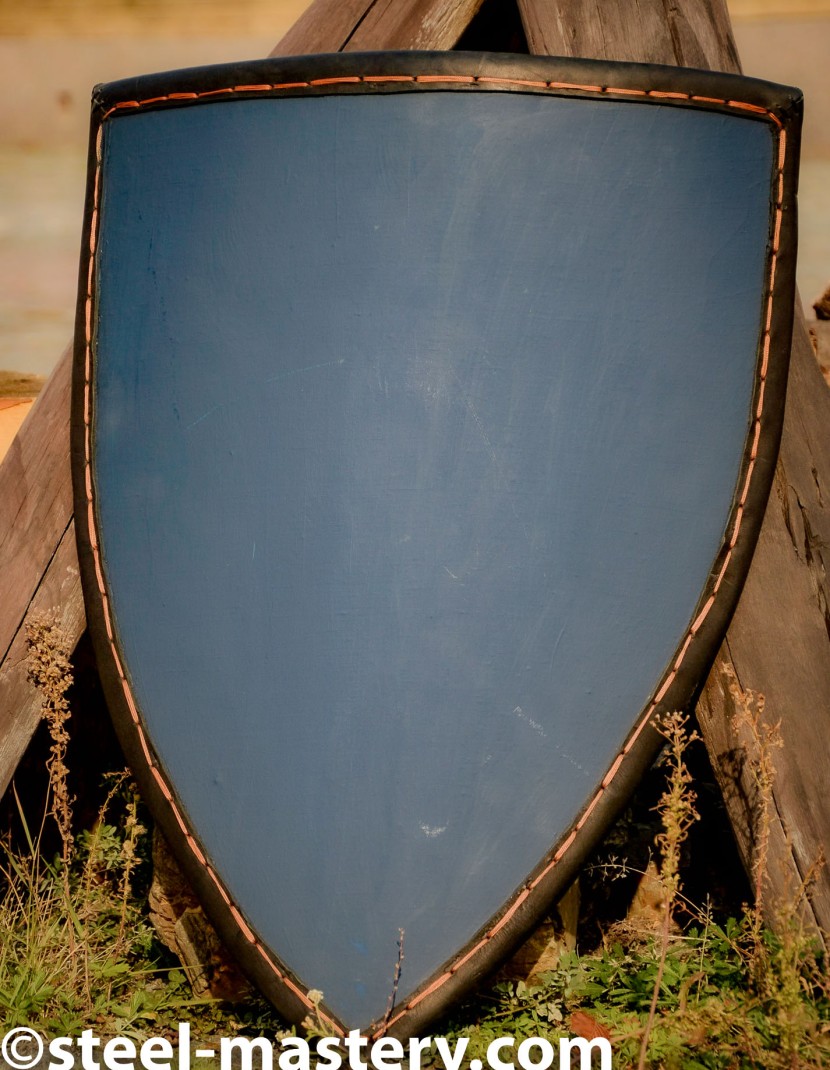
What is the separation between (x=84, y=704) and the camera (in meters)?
2.33

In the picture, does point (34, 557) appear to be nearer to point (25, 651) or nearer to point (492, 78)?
point (25, 651)

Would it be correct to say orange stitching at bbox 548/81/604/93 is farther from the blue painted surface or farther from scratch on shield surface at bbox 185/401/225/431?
scratch on shield surface at bbox 185/401/225/431

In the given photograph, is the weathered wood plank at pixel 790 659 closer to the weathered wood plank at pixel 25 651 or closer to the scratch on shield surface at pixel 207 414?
the scratch on shield surface at pixel 207 414

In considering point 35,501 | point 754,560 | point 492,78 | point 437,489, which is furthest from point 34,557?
point 754,560

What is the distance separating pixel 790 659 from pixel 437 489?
2.16ft

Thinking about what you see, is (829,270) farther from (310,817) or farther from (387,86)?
(310,817)

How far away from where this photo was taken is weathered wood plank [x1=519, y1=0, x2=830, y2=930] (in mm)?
1623

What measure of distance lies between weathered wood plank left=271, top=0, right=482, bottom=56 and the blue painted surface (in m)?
0.38

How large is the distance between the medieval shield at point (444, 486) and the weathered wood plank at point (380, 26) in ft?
1.08

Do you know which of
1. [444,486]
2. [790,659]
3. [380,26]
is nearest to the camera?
[444,486]

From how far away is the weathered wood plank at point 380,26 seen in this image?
5.91 feet

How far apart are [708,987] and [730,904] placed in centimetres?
44

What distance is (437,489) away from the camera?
146cm

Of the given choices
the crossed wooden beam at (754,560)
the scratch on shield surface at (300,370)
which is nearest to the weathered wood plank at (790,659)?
the crossed wooden beam at (754,560)
